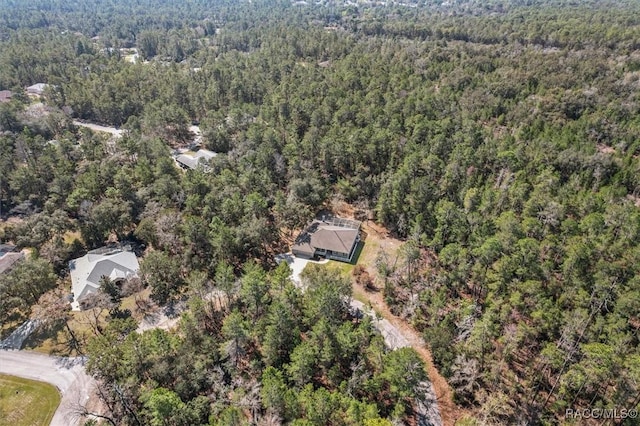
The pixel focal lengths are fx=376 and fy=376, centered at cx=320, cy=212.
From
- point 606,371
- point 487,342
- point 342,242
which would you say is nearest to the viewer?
point 606,371

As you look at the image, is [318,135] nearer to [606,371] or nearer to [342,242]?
[342,242]

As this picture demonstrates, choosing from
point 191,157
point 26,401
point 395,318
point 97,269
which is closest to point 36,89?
point 191,157

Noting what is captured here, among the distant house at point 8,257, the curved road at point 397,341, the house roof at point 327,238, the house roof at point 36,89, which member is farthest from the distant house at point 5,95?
the curved road at point 397,341

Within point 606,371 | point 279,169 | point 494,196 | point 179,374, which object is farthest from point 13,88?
point 606,371

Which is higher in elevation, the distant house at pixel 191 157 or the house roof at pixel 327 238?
the house roof at pixel 327 238

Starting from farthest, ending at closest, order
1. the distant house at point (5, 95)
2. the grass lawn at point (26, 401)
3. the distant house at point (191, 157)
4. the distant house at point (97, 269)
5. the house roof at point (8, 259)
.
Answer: the distant house at point (5, 95) → the distant house at point (191, 157) → the house roof at point (8, 259) → the distant house at point (97, 269) → the grass lawn at point (26, 401)

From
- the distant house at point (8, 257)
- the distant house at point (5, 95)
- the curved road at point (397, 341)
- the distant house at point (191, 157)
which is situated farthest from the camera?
the distant house at point (5, 95)

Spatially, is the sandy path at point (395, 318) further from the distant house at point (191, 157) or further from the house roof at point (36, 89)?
the house roof at point (36, 89)
